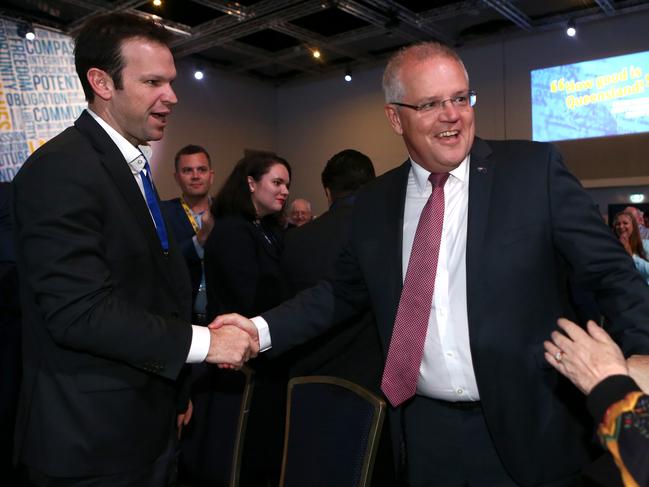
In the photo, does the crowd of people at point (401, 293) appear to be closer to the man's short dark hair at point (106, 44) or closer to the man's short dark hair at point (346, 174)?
the man's short dark hair at point (106, 44)

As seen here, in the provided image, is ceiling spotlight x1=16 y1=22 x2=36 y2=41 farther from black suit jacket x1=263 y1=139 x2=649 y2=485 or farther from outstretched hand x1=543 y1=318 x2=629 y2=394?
outstretched hand x1=543 y1=318 x2=629 y2=394

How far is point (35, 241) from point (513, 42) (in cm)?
813

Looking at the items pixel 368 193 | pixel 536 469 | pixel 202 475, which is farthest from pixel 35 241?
pixel 536 469

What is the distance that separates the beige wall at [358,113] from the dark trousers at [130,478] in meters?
7.25

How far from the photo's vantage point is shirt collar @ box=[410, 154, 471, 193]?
173 centimetres

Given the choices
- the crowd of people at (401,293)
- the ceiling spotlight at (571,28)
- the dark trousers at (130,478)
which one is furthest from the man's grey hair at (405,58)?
the ceiling spotlight at (571,28)

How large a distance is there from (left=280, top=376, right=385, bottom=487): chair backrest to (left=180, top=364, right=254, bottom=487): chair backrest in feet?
0.85

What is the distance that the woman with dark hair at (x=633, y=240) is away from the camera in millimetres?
4668

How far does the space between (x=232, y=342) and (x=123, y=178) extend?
0.63 m

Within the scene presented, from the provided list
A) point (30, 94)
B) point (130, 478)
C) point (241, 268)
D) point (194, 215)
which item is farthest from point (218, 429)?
point (30, 94)

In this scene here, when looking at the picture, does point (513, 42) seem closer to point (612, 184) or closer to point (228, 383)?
point (612, 184)

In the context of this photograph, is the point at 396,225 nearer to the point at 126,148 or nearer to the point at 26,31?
the point at 126,148

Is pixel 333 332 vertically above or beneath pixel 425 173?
beneath

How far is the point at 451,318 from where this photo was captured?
5.38 feet
